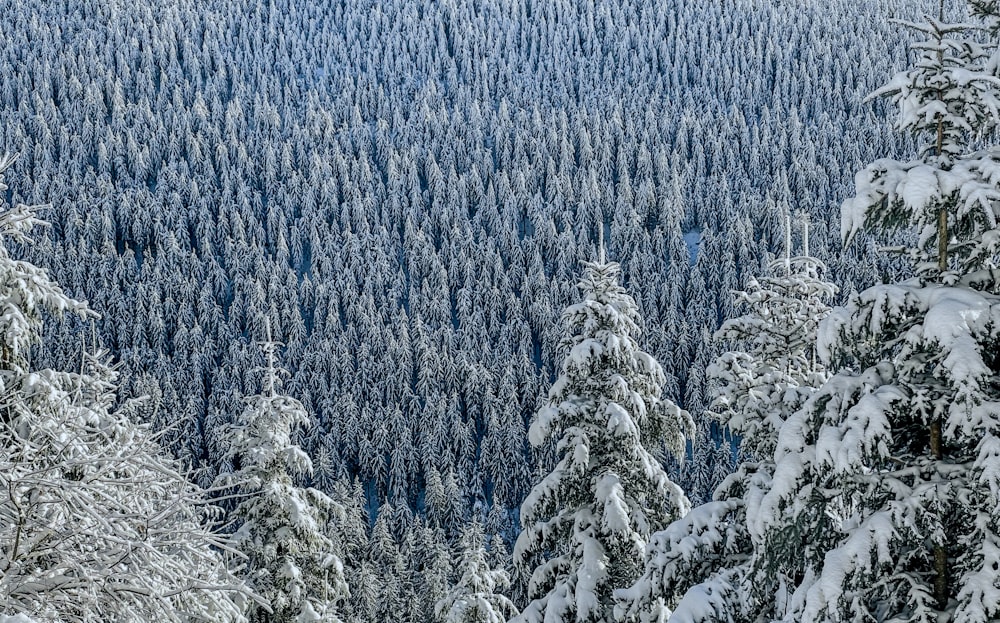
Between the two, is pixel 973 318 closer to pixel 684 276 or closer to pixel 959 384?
pixel 959 384

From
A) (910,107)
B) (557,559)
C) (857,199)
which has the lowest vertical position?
(557,559)

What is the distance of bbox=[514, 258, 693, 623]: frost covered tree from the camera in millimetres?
13556

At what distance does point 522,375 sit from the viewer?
4218 inches

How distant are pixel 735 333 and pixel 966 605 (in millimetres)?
7444

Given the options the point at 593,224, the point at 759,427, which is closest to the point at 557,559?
the point at 759,427

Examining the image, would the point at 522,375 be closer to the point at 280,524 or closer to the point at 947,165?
the point at 280,524

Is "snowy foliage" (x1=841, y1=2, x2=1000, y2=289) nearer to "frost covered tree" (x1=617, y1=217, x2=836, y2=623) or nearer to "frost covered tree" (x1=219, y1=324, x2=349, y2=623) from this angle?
"frost covered tree" (x1=617, y1=217, x2=836, y2=623)

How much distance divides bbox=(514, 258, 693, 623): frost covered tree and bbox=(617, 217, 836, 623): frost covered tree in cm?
97

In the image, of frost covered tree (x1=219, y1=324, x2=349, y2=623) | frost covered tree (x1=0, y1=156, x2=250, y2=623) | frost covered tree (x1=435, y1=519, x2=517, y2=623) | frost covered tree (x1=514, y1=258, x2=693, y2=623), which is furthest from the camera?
frost covered tree (x1=435, y1=519, x2=517, y2=623)

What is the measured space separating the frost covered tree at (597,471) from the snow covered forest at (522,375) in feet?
0.16

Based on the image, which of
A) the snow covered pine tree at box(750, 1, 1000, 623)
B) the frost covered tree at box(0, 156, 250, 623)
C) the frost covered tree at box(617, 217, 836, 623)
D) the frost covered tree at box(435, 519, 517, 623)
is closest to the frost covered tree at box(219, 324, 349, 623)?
the frost covered tree at box(435, 519, 517, 623)

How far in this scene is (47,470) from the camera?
524 cm

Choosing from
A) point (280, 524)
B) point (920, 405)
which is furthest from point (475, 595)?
point (920, 405)

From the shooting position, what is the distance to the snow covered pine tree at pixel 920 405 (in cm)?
633
